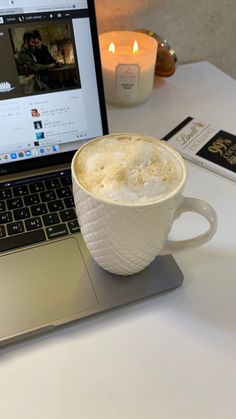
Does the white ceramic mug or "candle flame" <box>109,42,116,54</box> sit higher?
"candle flame" <box>109,42,116,54</box>

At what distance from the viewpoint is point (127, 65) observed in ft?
2.01

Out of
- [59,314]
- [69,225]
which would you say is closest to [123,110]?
[69,225]

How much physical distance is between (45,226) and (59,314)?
4.4 inches

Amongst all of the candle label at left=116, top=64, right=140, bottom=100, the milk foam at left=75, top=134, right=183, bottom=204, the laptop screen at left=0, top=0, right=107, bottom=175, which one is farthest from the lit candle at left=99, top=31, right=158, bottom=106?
the milk foam at left=75, top=134, right=183, bottom=204

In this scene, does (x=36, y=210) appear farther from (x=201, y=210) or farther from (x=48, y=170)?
(x=201, y=210)

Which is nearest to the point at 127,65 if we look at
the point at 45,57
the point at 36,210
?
the point at 45,57

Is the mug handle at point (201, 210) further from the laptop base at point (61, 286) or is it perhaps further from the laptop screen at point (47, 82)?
the laptop screen at point (47, 82)

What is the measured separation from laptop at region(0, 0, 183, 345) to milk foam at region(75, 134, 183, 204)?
0.11m

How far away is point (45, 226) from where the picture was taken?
0.44m

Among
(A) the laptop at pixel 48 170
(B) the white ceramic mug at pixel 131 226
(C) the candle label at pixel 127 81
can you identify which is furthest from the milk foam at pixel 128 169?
(C) the candle label at pixel 127 81

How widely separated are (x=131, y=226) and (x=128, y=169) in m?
0.05

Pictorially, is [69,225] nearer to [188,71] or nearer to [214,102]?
[214,102]

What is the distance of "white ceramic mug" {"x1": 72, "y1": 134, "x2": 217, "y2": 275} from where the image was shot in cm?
31

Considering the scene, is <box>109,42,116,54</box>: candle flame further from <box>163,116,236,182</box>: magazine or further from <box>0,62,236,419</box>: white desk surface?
<box>0,62,236,419</box>: white desk surface
